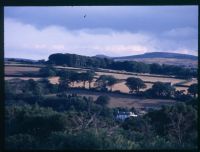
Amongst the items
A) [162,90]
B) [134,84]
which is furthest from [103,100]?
[162,90]

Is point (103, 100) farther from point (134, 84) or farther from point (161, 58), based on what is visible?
point (161, 58)

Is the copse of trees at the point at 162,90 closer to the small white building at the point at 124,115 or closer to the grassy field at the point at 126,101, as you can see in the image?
the grassy field at the point at 126,101

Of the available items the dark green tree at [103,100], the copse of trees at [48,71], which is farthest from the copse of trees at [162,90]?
the copse of trees at [48,71]

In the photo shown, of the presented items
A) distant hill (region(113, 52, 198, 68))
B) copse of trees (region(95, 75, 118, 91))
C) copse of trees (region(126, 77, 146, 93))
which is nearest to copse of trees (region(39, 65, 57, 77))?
copse of trees (region(95, 75, 118, 91))

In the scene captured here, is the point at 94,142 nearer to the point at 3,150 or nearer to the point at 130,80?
the point at 3,150
